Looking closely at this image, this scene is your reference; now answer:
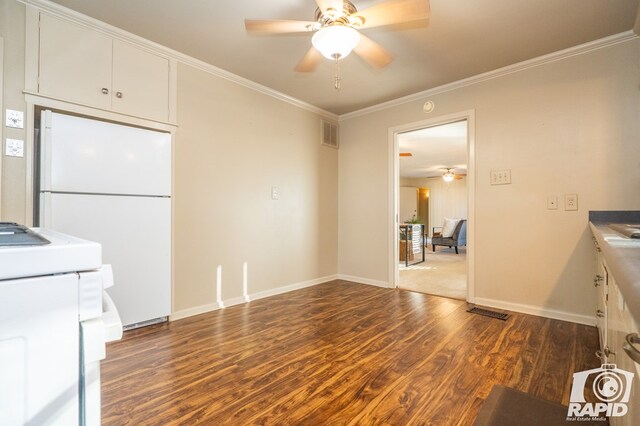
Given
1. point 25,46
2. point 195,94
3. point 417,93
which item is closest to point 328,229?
point 417,93

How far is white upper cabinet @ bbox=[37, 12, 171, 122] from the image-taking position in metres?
2.06

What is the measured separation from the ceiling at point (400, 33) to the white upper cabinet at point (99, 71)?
0.16 meters

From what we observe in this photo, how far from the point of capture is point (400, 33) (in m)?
2.34

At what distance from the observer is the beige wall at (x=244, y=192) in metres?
2.77

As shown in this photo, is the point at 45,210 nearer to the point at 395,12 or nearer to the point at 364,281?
the point at 395,12

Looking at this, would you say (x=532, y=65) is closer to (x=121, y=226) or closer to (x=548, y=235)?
(x=548, y=235)

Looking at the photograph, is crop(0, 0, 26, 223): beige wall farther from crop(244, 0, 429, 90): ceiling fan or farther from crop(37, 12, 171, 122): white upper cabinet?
crop(244, 0, 429, 90): ceiling fan

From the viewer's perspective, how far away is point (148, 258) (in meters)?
2.45

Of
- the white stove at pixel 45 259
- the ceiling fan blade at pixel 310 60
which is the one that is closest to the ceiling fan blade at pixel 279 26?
the ceiling fan blade at pixel 310 60

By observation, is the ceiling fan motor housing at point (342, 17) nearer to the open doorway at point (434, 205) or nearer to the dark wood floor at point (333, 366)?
the open doorway at point (434, 205)

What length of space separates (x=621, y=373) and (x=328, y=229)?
11.3 ft

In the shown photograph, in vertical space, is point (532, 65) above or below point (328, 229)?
above

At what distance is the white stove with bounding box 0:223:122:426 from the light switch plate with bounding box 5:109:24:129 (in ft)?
6.45

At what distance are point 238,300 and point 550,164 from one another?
330 cm
